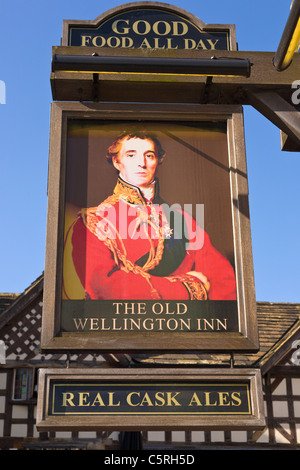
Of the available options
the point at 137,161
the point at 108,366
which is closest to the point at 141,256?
the point at 137,161

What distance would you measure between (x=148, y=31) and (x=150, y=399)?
295 cm

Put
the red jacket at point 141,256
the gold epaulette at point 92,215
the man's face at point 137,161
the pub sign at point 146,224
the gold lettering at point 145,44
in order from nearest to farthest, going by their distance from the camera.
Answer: the pub sign at point 146,224
the red jacket at point 141,256
the gold epaulette at point 92,215
the man's face at point 137,161
the gold lettering at point 145,44

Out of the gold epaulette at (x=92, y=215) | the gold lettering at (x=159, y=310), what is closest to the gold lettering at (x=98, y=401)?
the gold lettering at (x=159, y=310)

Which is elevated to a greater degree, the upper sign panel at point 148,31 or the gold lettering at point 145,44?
the upper sign panel at point 148,31

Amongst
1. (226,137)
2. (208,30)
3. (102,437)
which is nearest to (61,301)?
(226,137)

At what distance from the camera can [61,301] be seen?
432 centimetres

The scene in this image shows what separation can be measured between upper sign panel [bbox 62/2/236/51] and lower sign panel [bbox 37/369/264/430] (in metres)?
2.59

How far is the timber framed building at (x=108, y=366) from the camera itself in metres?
13.9

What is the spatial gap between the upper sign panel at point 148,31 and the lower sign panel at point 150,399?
259cm

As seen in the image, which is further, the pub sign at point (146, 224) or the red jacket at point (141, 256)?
the red jacket at point (141, 256)

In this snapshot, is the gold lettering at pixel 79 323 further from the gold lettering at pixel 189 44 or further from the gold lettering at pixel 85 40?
the gold lettering at pixel 189 44

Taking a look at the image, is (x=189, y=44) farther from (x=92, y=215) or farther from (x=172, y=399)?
(x=172, y=399)

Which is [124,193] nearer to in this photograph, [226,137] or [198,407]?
[226,137]

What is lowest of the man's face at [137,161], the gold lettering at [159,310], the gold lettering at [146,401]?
the gold lettering at [146,401]
